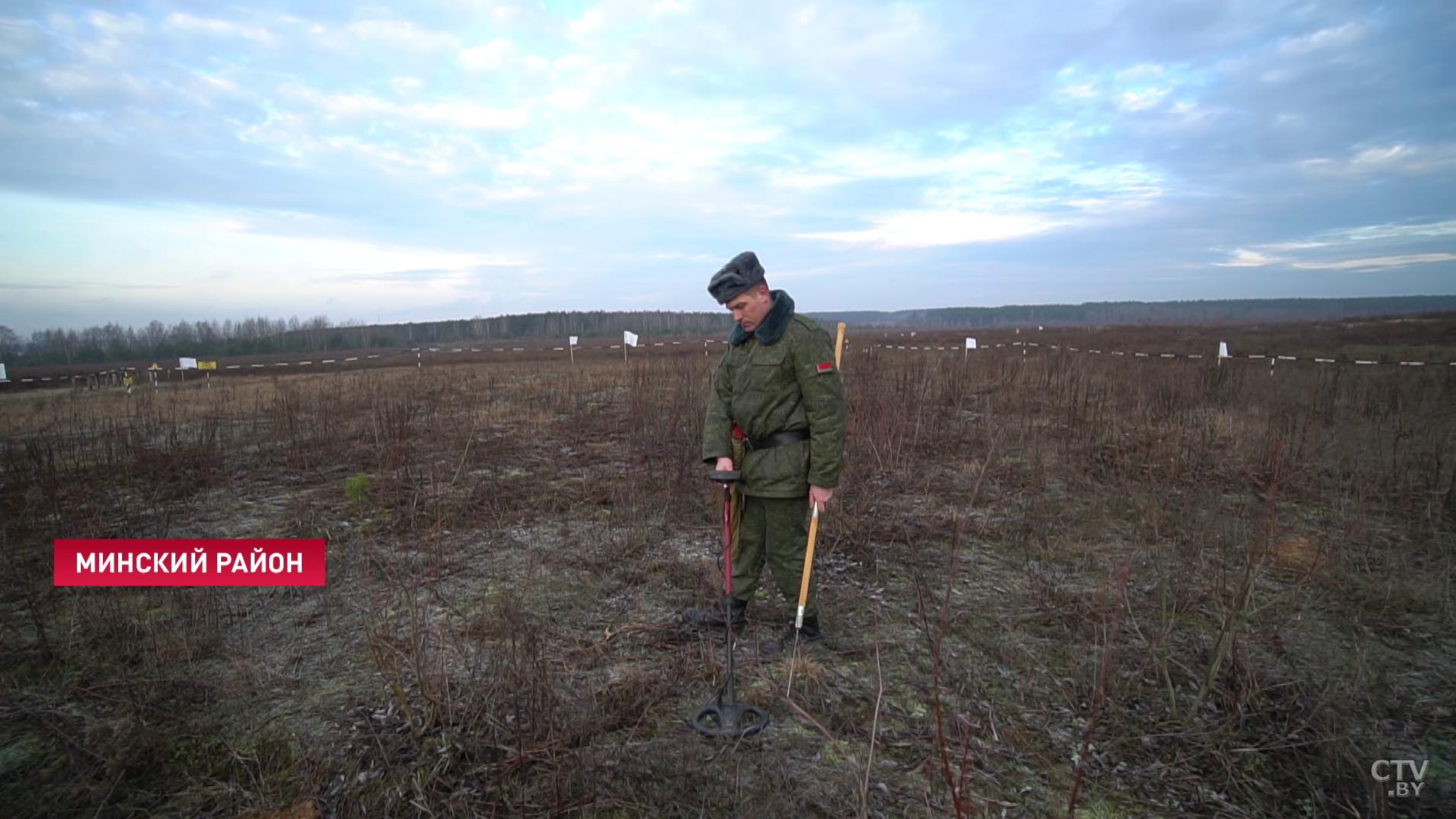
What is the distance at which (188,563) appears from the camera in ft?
14.6

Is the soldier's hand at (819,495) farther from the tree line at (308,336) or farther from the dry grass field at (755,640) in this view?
the tree line at (308,336)

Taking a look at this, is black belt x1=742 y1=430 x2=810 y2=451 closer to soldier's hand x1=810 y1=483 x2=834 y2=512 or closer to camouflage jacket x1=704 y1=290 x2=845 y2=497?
camouflage jacket x1=704 y1=290 x2=845 y2=497

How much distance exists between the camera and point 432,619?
359 centimetres

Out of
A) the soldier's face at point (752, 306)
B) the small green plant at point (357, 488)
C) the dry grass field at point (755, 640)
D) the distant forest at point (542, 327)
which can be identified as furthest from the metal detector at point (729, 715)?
the distant forest at point (542, 327)

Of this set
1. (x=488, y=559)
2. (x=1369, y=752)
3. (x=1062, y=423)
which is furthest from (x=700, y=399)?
(x=1369, y=752)

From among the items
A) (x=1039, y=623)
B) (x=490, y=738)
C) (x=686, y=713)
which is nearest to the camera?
(x=490, y=738)

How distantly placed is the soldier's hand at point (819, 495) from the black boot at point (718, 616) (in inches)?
29.2

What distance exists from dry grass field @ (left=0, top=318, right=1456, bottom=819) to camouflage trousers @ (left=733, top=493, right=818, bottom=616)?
0.30m

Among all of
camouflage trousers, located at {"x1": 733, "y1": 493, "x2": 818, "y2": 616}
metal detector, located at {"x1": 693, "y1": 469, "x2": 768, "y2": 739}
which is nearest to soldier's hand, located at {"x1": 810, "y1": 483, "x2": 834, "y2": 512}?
camouflage trousers, located at {"x1": 733, "y1": 493, "x2": 818, "y2": 616}

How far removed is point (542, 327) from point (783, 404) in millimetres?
80498

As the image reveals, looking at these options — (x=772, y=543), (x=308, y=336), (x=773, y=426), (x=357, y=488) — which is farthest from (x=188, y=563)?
(x=308, y=336)

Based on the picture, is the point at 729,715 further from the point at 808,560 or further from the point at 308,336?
the point at 308,336

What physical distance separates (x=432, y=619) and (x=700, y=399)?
16.5 ft

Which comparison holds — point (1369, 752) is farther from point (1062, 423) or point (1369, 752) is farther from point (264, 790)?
point (1062, 423)
